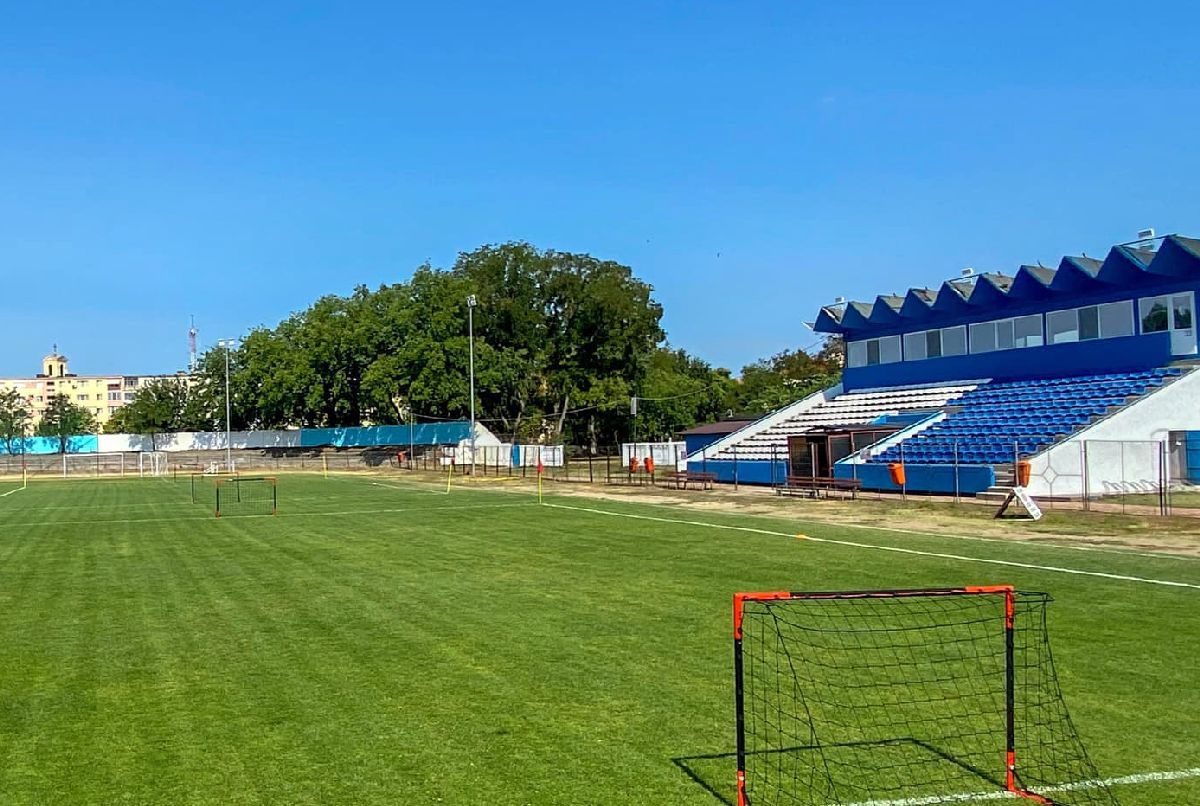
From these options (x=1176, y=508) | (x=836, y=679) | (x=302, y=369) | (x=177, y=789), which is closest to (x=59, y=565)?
(x=177, y=789)

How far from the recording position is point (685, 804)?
591cm

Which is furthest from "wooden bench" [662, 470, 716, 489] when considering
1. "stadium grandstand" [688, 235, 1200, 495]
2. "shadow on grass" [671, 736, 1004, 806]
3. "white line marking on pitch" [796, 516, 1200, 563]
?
"shadow on grass" [671, 736, 1004, 806]

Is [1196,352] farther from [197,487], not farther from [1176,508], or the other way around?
[197,487]

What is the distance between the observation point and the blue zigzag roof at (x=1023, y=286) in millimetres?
33362

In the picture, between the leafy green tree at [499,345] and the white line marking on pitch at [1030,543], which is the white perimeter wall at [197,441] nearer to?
the leafy green tree at [499,345]

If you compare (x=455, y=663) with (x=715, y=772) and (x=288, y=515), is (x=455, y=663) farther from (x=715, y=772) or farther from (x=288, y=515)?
(x=288, y=515)

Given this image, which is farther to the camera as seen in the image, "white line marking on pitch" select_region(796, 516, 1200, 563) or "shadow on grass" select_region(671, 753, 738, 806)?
"white line marking on pitch" select_region(796, 516, 1200, 563)

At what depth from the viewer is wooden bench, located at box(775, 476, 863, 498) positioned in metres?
33.4

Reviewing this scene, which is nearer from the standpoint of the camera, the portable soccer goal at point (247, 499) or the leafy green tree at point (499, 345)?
the portable soccer goal at point (247, 499)

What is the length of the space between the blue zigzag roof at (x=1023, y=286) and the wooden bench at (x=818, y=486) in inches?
448

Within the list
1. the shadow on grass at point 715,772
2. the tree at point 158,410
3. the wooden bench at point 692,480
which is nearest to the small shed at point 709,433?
the wooden bench at point 692,480

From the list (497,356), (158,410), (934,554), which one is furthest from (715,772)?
(158,410)

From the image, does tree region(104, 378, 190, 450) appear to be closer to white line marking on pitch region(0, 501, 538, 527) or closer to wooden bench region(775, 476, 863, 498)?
white line marking on pitch region(0, 501, 538, 527)

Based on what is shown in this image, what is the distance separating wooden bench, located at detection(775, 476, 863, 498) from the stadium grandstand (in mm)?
1102
